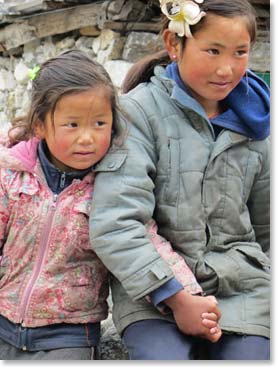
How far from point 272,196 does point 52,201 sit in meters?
0.60

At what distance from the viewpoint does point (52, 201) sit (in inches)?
66.9

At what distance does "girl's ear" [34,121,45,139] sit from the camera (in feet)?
5.61

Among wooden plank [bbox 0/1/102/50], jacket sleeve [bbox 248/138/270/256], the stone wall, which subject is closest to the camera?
jacket sleeve [bbox 248/138/270/256]

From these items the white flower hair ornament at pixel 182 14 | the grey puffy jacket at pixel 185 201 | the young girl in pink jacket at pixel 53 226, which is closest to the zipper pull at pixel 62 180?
the young girl in pink jacket at pixel 53 226

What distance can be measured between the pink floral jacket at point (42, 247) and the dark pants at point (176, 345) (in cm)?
17

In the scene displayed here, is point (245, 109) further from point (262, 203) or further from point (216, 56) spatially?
point (262, 203)

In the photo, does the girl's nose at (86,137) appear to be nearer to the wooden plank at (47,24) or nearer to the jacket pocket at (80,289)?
the jacket pocket at (80,289)

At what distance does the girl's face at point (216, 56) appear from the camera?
1.65 metres

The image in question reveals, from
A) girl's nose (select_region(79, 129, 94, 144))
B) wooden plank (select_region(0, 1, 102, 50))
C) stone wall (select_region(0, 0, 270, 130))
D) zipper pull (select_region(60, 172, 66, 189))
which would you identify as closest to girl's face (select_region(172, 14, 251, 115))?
girl's nose (select_region(79, 129, 94, 144))

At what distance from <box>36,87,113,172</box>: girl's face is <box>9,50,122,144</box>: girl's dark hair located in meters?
0.02

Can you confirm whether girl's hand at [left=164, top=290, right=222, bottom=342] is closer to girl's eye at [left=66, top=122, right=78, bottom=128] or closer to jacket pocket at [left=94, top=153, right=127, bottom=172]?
jacket pocket at [left=94, top=153, right=127, bottom=172]

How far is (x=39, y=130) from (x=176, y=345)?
664 mm

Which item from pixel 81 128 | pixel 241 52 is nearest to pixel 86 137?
pixel 81 128

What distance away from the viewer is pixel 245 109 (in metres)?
1.77
